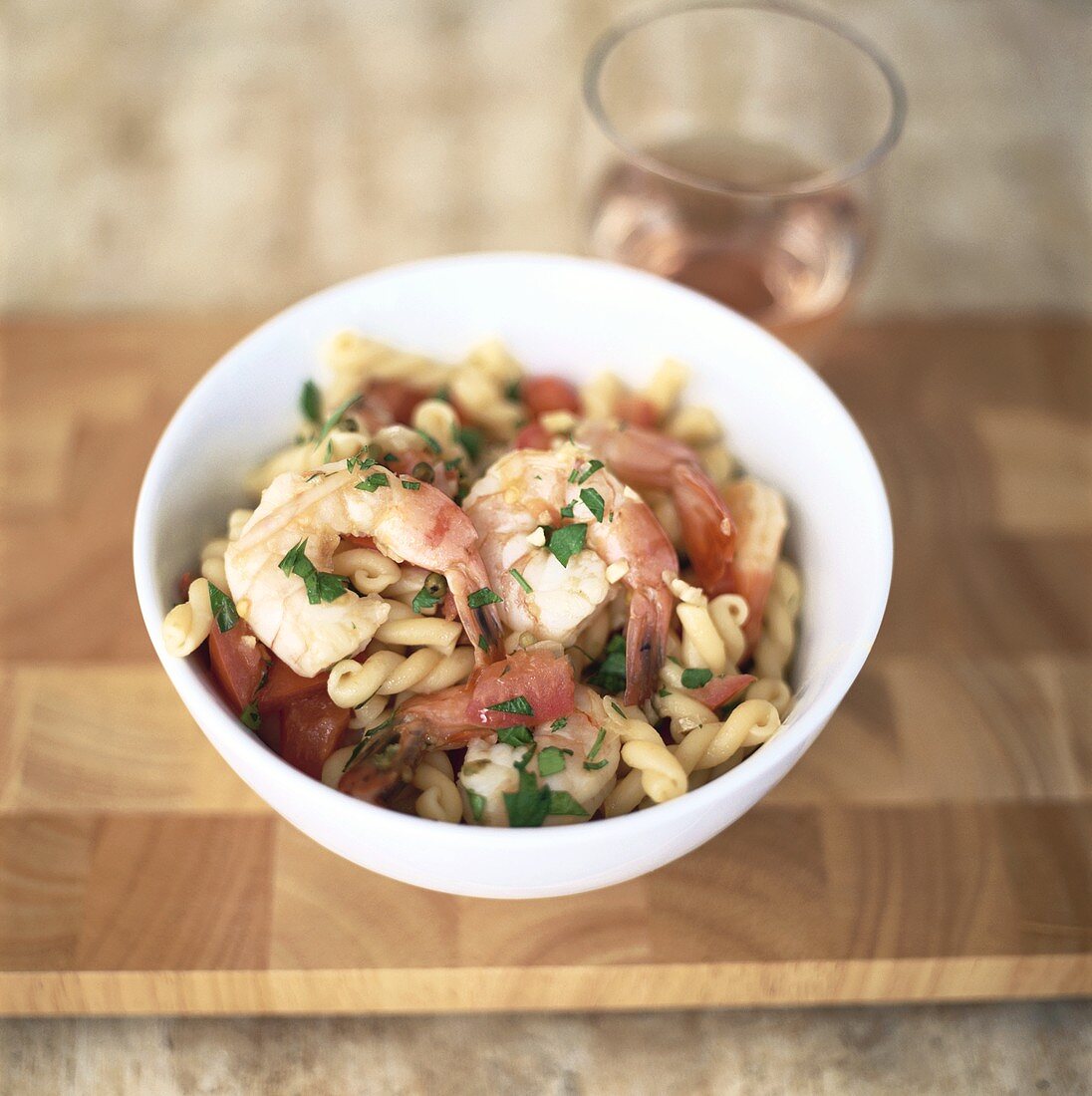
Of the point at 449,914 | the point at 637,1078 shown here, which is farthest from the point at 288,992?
the point at 637,1078

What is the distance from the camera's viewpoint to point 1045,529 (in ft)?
7.35

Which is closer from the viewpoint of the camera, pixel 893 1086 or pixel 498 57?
pixel 893 1086

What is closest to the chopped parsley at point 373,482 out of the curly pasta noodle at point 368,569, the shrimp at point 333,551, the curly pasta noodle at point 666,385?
the shrimp at point 333,551

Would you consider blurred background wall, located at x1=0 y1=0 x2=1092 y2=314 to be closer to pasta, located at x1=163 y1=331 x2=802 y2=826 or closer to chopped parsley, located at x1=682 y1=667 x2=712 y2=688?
pasta, located at x1=163 y1=331 x2=802 y2=826

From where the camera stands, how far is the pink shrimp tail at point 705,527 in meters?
1.66

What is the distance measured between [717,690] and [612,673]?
0.15m

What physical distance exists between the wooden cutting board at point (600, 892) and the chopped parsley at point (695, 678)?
0.33 meters

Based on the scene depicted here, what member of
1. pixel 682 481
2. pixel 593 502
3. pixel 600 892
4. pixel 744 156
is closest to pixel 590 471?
pixel 593 502

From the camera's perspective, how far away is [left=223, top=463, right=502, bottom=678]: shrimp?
56.5 inches

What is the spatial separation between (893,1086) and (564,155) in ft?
7.47

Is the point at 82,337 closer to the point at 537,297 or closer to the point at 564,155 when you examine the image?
the point at 537,297

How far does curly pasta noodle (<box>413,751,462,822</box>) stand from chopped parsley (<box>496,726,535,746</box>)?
0.09 meters

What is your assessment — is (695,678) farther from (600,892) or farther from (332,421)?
(332,421)

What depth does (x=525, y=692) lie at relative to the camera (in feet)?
4.78
